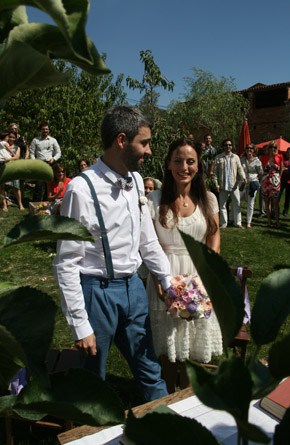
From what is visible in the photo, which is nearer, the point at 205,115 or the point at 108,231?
the point at 108,231

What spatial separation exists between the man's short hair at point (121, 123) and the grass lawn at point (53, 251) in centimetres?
201

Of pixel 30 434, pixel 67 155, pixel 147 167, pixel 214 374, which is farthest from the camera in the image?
pixel 67 155

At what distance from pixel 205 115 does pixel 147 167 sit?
20468 millimetres

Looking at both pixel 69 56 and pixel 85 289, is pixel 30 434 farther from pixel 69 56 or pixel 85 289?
pixel 69 56

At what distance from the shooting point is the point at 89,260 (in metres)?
2.23

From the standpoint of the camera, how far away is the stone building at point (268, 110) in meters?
36.9

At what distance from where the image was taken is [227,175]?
29.6 feet

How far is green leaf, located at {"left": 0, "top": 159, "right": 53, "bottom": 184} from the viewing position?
1.91ft

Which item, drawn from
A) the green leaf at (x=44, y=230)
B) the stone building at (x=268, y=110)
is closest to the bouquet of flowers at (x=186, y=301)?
the green leaf at (x=44, y=230)

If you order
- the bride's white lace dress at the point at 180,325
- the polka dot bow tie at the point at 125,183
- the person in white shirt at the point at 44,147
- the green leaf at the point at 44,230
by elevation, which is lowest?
the bride's white lace dress at the point at 180,325

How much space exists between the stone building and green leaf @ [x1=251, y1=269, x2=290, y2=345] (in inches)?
1476

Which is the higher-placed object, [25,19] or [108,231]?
[25,19]

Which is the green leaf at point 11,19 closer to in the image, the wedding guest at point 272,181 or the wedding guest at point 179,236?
the wedding guest at point 179,236

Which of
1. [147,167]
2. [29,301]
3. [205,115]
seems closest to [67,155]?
[147,167]
